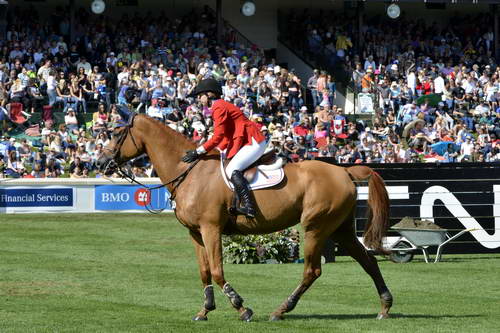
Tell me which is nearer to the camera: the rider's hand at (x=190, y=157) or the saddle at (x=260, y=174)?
the saddle at (x=260, y=174)

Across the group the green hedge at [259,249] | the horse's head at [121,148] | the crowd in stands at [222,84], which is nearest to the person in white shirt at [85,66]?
the crowd in stands at [222,84]

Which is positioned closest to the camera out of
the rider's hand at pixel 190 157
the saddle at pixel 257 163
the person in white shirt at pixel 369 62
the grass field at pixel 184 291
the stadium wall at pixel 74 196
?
the grass field at pixel 184 291

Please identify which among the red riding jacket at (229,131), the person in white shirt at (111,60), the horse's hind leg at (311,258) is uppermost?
the person in white shirt at (111,60)

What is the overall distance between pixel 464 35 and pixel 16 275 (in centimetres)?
3519

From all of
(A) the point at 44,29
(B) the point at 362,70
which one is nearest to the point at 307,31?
(B) the point at 362,70

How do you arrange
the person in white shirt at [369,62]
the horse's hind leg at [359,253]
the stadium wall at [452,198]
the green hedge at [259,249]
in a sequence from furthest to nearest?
1. the person in white shirt at [369,62]
2. the stadium wall at [452,198]
3. the green hedge at [259,249]
4. the horse's hind leg at [359,253]

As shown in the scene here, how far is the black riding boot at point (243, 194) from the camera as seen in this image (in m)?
11.8

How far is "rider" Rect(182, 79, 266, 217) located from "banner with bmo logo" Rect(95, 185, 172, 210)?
16327mm

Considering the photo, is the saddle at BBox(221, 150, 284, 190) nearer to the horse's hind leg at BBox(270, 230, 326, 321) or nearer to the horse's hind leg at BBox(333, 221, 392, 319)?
the horse's hind leg at BBox(270, 230, 326, 321)

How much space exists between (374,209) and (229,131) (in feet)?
6.83

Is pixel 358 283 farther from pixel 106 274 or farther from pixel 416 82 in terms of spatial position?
pixel 416 82

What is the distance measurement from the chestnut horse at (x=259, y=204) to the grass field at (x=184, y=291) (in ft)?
2.02

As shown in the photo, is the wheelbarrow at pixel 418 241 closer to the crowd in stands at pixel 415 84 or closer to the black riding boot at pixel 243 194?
the black riding boot at pixel 243 194

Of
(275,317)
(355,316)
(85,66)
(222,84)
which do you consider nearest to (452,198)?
(355,316)
